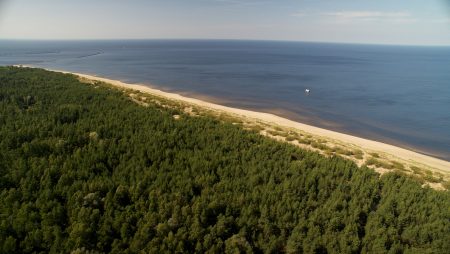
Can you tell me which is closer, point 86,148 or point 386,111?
point 86,148

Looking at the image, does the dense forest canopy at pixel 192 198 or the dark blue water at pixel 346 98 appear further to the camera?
the dark blue water at pixel 346 98

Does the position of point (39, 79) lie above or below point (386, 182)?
above

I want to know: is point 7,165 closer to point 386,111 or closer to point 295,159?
point 295,159

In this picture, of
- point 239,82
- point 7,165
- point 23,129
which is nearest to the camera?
point 7,165

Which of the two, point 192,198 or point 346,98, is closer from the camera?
point 192,198

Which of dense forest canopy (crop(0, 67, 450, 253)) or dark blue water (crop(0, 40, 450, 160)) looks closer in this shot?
dense forest canopy (crop(0, 67, 450, 253))

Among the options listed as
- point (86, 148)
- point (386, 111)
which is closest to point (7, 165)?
point (86, 148)

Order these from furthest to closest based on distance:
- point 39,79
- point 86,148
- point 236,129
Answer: point 39,79 → point 236,129 → point 86,148

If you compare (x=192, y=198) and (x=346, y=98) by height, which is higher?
(x=346, y=98)
